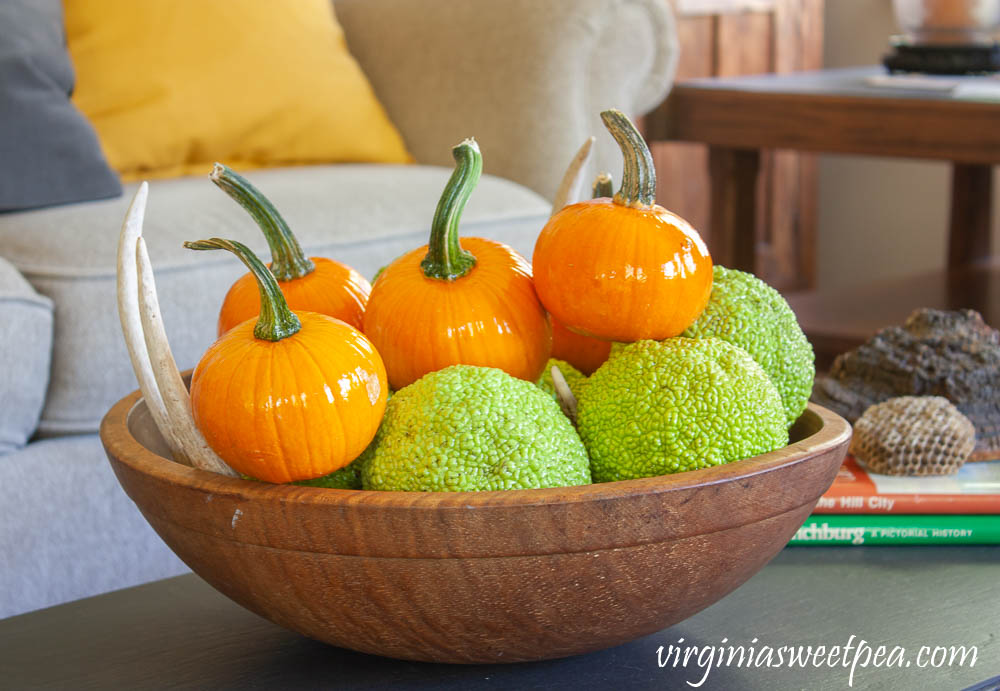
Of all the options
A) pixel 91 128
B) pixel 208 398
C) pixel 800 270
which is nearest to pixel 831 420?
pixel 208 398

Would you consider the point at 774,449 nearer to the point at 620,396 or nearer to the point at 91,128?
the point at 620,396


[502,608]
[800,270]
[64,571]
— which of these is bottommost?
[800,270]

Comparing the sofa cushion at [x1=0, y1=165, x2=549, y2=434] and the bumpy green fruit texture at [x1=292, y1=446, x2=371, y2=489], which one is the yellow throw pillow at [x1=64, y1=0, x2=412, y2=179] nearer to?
the sofa cushion at [x1=0, y1=165, x2=549, y2=434]

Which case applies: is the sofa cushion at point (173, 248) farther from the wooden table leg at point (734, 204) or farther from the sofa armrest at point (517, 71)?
the wooden table leg at point (734, 204)

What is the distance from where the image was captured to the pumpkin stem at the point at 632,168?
0.59 meters

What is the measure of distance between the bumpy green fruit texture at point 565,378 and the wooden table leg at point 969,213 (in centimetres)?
232

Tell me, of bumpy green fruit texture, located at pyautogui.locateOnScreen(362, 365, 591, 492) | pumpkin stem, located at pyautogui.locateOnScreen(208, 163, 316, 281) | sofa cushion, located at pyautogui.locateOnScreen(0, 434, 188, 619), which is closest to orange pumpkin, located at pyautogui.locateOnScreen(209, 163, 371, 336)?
Result: pumpkin stem, located at pyautogui.locateOnScreen(208, 163, 316, 281)

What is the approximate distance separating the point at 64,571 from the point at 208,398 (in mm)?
766

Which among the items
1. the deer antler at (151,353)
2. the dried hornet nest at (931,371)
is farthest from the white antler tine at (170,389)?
the dried hornet nest at (931,371)

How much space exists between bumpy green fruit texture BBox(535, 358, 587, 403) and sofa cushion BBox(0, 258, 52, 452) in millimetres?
770

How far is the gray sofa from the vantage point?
3.96ft

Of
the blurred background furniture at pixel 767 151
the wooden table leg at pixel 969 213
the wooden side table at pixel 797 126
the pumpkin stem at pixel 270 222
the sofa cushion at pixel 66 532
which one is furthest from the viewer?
the blurred background furniture at pixel 767 151

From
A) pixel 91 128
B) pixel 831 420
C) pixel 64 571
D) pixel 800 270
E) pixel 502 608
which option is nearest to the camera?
pixel 502 608

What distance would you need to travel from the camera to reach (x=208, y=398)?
1.76 feet
